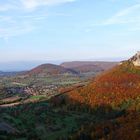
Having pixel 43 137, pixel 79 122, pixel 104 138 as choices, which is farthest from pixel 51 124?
pixel 104 138

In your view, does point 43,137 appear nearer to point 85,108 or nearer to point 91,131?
point 91,131

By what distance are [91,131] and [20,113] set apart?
62614 millimetres

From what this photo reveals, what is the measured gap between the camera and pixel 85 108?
654ft

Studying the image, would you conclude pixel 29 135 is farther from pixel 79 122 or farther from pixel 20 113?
pixel 20 113

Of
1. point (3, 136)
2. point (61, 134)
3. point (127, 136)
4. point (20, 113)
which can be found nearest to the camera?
point (127, 136)

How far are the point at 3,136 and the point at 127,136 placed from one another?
1682 inches

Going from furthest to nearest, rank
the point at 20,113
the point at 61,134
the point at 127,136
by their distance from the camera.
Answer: the point at 20,113
the point at 61,134
the point at 127,136

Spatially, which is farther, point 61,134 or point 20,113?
point 20,113

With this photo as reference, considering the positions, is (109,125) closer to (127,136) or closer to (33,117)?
(127,136)

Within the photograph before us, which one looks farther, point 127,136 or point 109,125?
point 109,125

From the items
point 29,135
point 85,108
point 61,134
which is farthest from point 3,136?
point 85,108

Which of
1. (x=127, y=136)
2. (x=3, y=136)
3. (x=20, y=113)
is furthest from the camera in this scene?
(x=20, y=113)

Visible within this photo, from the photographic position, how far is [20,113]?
632 feet

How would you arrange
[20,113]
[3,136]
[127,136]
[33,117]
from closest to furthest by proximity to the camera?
[127,136], [3,136], [33,117], [20,113]
